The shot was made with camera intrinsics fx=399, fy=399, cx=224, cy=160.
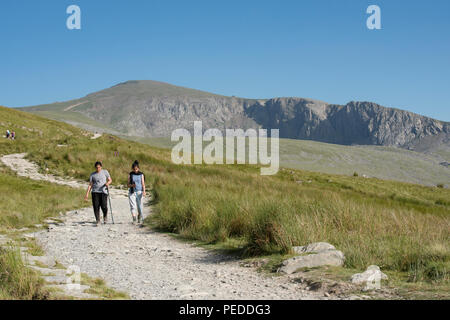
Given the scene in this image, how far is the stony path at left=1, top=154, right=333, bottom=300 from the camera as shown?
6.04 meters

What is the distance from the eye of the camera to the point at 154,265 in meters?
8.07

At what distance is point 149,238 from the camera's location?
37.9 ft

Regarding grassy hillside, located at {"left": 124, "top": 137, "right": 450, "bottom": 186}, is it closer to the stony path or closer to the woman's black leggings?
the woman's black leggings

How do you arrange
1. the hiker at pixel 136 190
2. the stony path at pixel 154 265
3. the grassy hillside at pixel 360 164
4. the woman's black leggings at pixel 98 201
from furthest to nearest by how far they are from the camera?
the grassy hillside at pixel 360 164 < the hiker at pixel 136 190 < the woman's black leggings at pixel 98 201 < the stony path at pixel 154 265

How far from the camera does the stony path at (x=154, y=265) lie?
6039 millimetres

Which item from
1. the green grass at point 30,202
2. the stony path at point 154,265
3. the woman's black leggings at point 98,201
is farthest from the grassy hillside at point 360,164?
the stony path at point 154,265

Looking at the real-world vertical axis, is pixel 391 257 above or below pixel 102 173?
below

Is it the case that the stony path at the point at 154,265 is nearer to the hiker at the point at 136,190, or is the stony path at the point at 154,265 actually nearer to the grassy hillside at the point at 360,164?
the hiker at the point at 136,190

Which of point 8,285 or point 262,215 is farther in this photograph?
point 262,215

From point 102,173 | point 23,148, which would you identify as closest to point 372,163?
point 23,148

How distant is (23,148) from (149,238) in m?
26.9

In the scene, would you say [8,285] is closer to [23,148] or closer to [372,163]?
[23,148]

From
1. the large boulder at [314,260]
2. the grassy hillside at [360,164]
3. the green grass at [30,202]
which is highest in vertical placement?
the large boulder at [314,260]

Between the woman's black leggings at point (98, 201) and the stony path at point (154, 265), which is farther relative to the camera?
the woman's black leggings at point (98, 201)
